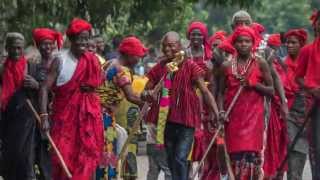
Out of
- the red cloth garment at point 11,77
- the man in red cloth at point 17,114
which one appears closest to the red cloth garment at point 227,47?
the man in red cloth at point 17,114

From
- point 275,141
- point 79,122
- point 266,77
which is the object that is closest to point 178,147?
point 79,122

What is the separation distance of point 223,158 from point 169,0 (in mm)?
10860

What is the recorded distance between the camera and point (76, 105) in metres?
12.0

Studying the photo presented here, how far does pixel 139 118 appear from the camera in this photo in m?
12.5

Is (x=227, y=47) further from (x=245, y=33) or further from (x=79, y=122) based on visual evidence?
(x=79, y=122)

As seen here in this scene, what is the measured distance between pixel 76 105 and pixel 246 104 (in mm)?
1655

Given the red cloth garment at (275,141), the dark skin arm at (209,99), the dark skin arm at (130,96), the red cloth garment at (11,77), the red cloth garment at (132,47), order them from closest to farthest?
the dark skin arm at (209,99) < the dark skin arm at (130,96) < the red cloth garment at (11,77) < the red cloth garment at (132,47) < the red cloth garment at (275,141)

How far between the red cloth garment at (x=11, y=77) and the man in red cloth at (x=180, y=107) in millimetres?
1476

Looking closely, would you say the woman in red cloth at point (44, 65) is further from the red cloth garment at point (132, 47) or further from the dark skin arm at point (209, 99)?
the dark skin arm at point (209, 99)

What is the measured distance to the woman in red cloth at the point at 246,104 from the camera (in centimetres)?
1196

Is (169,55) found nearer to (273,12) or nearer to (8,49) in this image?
(8,49)

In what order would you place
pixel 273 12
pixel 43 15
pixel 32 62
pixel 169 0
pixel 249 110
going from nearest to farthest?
1. pixel 249 110
2. pixel 32 62
3. pixel 43 15
4. pixel 169 0
5. pixel 273 12

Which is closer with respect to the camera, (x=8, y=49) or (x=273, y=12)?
(x=8, y=49)

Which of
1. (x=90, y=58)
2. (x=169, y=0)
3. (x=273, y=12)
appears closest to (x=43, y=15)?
(x=169, y=0)
